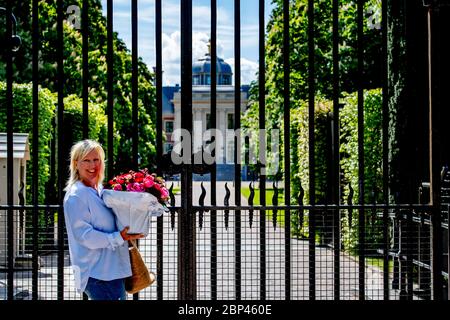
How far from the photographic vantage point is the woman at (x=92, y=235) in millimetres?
4180

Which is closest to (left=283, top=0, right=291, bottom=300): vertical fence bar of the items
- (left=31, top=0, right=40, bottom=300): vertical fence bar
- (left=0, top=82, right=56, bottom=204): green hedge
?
(left=31, top=0, right=40, bottom=300): vertical fence bar

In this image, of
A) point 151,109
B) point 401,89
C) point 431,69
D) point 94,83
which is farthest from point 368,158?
point 151,109

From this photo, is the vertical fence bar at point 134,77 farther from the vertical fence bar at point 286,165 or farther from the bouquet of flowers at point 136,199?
the vertical fence bar at point 286,165

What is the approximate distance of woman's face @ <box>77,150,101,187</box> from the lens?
434cm

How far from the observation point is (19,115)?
12.3m

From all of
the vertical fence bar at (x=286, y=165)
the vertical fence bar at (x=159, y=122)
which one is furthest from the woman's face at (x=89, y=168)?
the vertical fence bar at (x=286, y=165)

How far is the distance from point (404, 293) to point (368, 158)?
269 inches

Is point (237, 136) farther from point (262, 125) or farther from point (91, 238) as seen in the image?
point (91, 238)

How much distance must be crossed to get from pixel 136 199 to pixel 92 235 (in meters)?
0.36

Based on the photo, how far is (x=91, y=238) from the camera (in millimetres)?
4145

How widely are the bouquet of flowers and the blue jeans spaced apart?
1.15 ft

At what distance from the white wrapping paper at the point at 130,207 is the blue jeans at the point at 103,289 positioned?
1.15 ft

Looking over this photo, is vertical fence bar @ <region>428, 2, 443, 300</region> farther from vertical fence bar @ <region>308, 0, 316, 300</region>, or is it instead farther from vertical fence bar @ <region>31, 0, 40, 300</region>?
vertical fence bar @ <region>31, 0, 40, 300</region>

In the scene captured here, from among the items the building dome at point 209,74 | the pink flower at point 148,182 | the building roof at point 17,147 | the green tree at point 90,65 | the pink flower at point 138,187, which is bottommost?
the pink flower at point 138,187
